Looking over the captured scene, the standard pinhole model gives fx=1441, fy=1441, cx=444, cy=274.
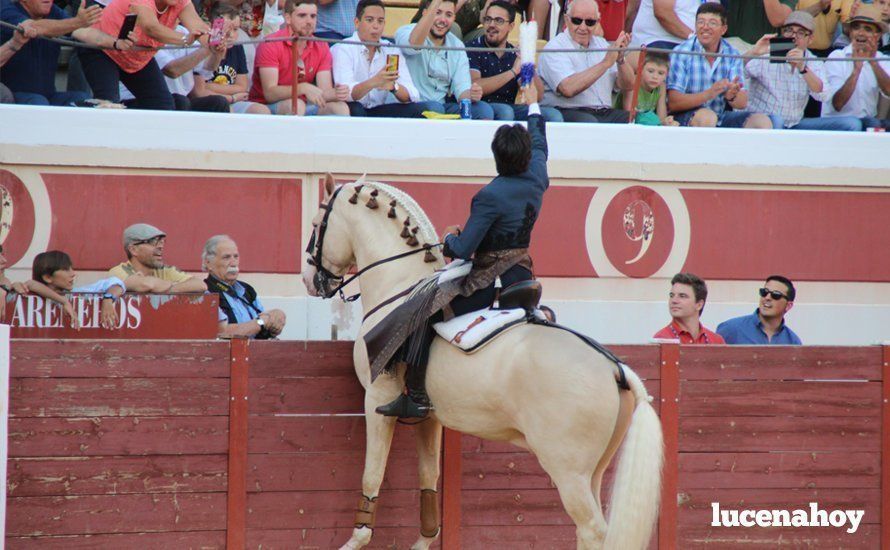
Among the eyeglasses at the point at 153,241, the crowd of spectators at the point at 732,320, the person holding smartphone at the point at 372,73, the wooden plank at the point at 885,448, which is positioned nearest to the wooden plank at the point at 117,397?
the eyeglasses at the point at 153,241

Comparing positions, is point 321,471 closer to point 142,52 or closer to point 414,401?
point 414,401

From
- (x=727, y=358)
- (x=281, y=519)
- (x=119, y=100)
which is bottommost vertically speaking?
(x=281, y=519)

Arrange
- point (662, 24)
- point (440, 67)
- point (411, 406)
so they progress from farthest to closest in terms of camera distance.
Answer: point (662, 24) → point (440, 67) → point (411, 406)

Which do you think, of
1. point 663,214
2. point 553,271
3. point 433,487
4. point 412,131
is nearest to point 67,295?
point 433,487

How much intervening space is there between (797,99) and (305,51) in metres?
3.40

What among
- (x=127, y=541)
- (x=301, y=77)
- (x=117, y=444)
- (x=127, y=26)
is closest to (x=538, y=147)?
(x=117, y=444)

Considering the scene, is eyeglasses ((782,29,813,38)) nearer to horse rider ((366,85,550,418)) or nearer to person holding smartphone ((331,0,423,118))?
person holding smartphone ((331,0,423,118))

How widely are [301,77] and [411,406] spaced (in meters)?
3.33

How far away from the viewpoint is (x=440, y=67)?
9328 millimetres

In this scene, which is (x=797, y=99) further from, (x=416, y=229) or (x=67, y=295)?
(x=67, y=295)

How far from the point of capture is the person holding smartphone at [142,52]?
8617mm

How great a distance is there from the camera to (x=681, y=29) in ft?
33.1

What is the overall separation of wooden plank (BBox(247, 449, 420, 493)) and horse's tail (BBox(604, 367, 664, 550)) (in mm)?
1373

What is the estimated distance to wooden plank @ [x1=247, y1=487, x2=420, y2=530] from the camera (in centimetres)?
697
